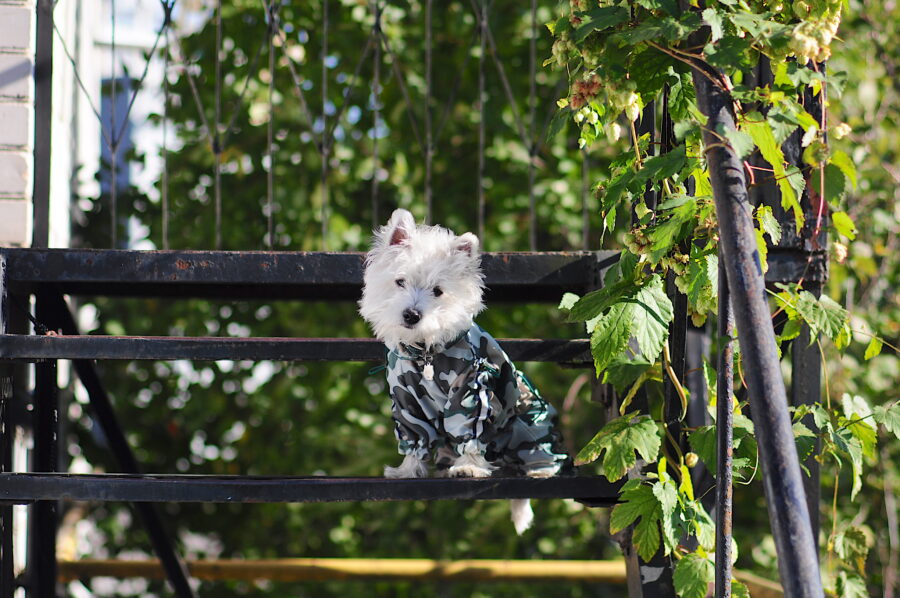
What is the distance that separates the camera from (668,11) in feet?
4.82

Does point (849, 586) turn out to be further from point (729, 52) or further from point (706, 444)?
point (729, 52)

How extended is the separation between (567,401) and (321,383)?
1.14 meters

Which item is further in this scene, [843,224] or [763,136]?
[843,224]

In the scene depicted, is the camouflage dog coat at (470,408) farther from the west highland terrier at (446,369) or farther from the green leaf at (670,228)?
the green leaf at (670,228)

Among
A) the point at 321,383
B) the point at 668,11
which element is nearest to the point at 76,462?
the point at 321,383

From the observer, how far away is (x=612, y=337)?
167cm

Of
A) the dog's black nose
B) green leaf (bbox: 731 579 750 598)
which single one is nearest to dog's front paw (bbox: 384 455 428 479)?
the dog's black nose

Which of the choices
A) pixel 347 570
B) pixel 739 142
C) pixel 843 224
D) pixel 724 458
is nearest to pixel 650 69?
pixel 739 142

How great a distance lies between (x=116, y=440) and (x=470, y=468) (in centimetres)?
123

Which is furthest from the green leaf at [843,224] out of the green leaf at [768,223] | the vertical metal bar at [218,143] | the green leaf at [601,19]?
the vertical metal bar at [218,143]

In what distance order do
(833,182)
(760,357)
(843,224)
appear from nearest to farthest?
(760,357) → (833,182) → (843,224)

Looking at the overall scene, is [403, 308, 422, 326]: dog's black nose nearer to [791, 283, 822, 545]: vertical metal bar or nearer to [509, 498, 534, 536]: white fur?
[509, 498, 534, 536]: white fur

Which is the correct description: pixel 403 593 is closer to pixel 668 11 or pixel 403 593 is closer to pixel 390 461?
pixel 390 461

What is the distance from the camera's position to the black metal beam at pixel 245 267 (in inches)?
82.7
